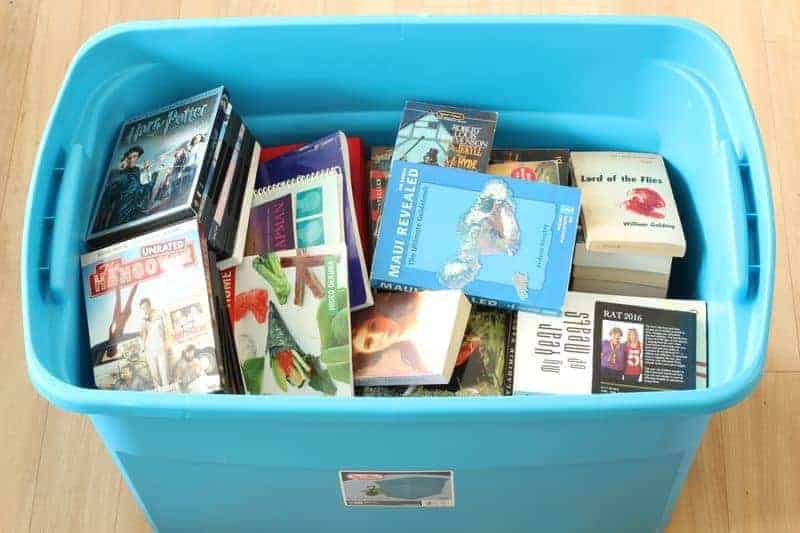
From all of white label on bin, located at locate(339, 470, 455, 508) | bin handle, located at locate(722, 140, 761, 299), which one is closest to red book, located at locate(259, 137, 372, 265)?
white label on bin, located at locate(339, 470, 455, 508)

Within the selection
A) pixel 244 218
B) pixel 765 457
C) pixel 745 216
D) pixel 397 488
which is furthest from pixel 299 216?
pixel 765 457

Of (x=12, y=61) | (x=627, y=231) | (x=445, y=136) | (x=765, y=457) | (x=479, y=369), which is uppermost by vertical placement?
(x=12, y=61)

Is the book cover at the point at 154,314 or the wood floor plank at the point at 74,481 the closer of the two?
the book cover at the point at 154,314

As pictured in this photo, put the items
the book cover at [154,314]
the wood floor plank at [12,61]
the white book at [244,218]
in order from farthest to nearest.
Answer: the wood floor plank at [12,61] < the white book at [244,218] < the book cover at [154,314]

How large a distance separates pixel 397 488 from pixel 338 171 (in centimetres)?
33

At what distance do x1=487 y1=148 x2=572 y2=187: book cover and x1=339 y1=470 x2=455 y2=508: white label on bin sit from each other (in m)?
0.33

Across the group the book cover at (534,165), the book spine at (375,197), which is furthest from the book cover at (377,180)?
the book cover at (534,165)

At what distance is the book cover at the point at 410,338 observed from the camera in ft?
3.10

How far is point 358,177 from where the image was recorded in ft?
3.57

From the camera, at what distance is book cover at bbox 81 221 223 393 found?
90 cm

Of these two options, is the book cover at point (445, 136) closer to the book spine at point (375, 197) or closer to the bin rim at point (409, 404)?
the book spine at point (375, 197)

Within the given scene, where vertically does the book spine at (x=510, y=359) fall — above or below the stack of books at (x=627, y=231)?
below

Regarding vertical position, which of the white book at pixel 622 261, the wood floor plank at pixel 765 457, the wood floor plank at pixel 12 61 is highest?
the wood floor plank at pixel 12 61

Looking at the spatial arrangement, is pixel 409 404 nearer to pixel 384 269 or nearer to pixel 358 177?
pixel 384 269
